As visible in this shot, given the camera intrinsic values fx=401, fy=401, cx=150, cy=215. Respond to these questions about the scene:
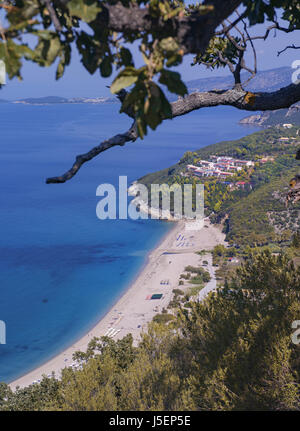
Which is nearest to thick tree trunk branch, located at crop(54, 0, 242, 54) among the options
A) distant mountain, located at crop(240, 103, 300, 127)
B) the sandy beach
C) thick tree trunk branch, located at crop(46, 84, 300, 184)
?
thick tree trunk branch, located at crop(46, 84, 300, 184)

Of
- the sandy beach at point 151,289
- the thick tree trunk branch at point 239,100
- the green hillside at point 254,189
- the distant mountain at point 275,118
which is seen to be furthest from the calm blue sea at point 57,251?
the distant mountain at point 275,118

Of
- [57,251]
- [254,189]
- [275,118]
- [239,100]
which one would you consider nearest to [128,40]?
[239,100]

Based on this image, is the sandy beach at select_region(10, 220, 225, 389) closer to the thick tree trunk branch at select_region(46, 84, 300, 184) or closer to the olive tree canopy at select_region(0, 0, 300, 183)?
the thick tree trunk branch at select_region(46, 84, 300, 184)

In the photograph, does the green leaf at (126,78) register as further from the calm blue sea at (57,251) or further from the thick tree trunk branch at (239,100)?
the calm blue sea at (57,251)

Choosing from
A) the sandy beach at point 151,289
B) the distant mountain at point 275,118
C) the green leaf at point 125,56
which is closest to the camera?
the green leaf at point 125,56

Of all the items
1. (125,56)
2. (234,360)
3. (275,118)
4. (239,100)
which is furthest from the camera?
(275,118)

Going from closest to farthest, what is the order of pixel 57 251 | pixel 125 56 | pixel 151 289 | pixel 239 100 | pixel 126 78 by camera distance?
1. pixel 126 78
2. pixel 125 56
3. pixel 239 100
4. pixel 151 289
5. pixel 57 251

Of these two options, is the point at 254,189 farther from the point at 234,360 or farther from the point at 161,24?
the point at 161,24
